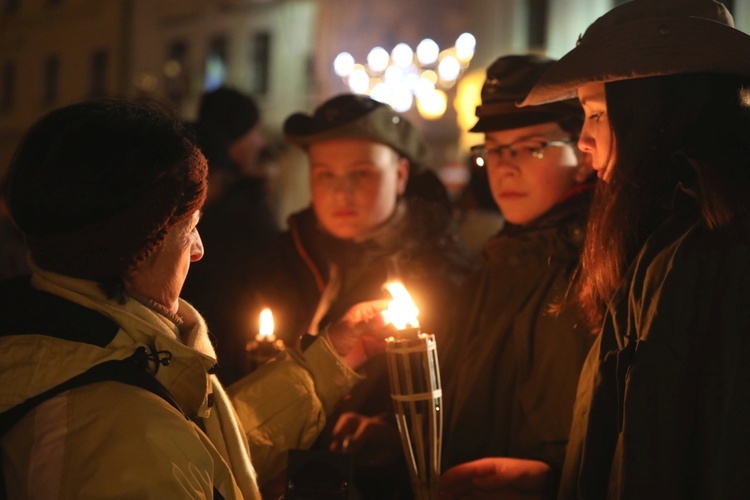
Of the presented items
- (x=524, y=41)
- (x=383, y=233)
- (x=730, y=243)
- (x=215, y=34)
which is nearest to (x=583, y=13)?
(x=524, y=41)

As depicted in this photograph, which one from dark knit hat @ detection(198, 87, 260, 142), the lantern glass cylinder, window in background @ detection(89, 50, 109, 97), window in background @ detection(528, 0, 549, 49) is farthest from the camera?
window in background @ detection(89, 50, 109, 97)

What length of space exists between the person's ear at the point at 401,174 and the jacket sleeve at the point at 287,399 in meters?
1.39

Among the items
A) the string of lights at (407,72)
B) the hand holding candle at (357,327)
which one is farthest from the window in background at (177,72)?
the hand holding candle at (357,327)

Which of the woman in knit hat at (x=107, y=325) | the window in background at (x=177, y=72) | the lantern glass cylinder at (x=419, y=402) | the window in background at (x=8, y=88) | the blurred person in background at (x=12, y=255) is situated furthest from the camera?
the window in background at (x=8, y=88)

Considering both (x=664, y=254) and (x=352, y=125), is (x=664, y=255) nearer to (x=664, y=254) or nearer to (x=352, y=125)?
(x=664, y=254)

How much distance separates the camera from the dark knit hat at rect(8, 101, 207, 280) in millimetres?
1941

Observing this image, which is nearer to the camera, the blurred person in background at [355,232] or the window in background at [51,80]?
the blurred person in background at [355,232]

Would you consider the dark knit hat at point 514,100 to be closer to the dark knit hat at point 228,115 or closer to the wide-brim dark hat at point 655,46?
the wide-brim dark hat at point 655,46

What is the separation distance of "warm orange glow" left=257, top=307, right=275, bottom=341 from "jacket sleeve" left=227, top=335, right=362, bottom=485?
0.11m

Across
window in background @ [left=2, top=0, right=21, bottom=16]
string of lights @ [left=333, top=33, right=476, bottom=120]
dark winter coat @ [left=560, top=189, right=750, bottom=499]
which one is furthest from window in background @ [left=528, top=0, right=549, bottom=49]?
window in background @ [left=2, top=0, right=21, bottom=16]

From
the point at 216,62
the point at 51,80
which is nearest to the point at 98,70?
the point at 51,80

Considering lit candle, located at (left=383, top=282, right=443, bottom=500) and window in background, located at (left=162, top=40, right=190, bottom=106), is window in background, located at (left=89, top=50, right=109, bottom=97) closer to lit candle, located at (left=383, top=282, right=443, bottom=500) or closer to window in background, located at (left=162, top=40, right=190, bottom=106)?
window in background, located at (left=162, top=40, right=190, bottom=106)

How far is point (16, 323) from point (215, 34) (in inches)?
1071

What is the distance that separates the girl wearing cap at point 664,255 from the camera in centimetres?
197
